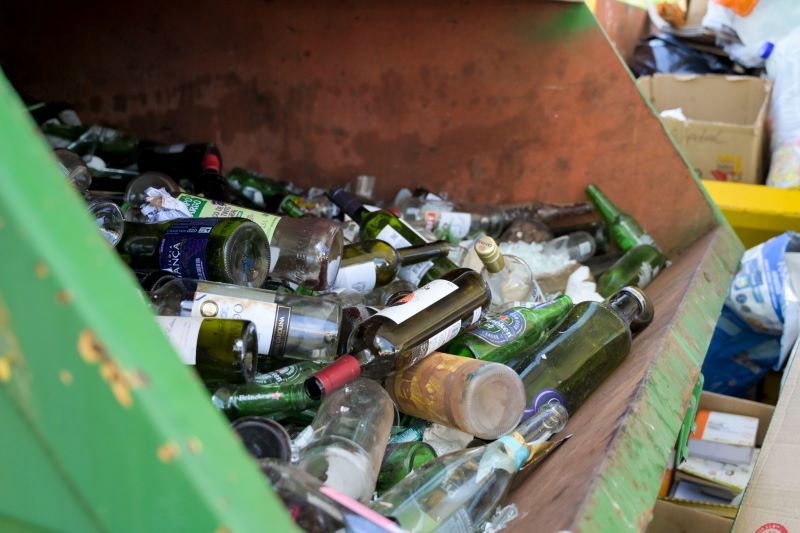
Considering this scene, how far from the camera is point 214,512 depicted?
0.46m

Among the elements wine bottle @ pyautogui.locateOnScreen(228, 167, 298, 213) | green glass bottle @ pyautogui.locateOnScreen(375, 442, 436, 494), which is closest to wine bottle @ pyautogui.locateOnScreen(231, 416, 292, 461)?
green glass bottle @ pyautogui.locateOnScreen(375, 442, 436, 494)

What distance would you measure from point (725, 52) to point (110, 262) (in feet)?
13.1

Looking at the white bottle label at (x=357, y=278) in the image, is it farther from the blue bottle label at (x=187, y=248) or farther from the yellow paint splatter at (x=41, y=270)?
the yellow paint splatter at (x=41, y=270)

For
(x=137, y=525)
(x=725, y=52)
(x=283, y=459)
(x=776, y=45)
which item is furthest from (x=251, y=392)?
(x=725, y=52)

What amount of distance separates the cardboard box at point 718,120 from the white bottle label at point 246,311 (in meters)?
2.22

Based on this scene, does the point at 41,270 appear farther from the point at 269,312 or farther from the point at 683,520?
the point at 683,520

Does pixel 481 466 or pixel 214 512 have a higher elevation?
pixel 214 512

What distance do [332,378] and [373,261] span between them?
0.56m

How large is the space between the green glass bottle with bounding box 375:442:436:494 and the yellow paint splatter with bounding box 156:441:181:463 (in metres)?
0.62

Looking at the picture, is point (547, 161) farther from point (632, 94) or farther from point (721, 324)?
point (721, 324)

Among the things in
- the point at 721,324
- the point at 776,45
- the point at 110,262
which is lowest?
the point at 721,324

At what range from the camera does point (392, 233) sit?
1.66m

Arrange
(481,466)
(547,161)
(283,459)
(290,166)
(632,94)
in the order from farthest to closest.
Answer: (290,166) → (547,161) → (632,94) → (481,466) → (283,459)

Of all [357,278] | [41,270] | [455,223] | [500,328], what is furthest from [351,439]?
[455,223]
